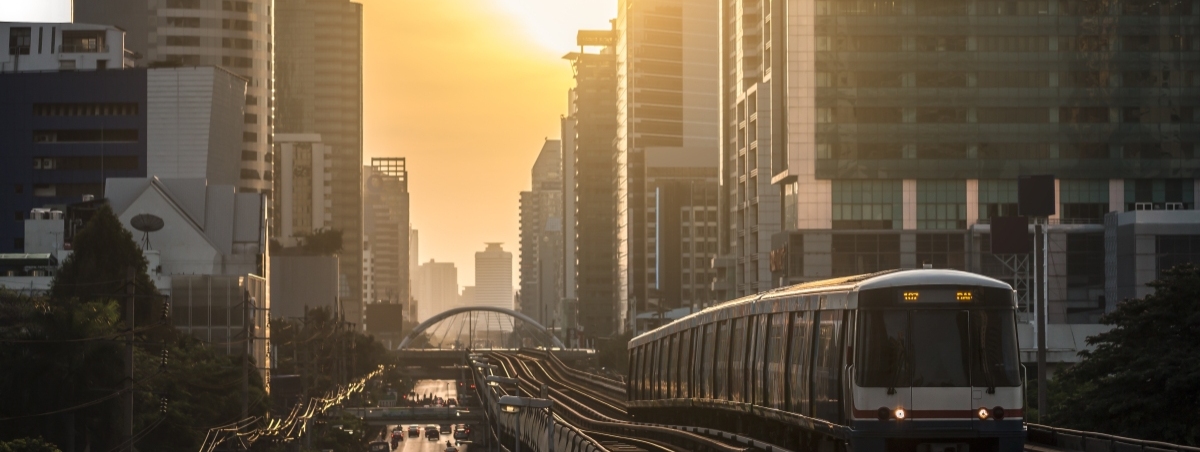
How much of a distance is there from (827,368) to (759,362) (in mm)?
6578

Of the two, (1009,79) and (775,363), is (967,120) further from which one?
(775,363)

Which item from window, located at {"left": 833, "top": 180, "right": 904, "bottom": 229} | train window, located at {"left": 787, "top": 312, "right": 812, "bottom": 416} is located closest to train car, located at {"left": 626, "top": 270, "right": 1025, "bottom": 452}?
train window, located at {"left": 787, "top": 312, "right": 812, "bottom": 416}

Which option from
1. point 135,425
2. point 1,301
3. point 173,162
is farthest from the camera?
point 173,162

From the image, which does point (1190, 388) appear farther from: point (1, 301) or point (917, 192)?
point (917, 192)

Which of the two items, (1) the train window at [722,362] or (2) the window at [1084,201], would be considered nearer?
(1) the train window at [722,362]

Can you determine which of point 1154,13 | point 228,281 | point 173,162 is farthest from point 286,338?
point 1154,13

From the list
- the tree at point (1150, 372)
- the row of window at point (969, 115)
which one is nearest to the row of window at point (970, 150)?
the row of window at point (969, 115)

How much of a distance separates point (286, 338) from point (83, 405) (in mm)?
100146

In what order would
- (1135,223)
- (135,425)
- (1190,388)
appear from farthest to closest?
(1135,223)
(135,425)
(1190,388)

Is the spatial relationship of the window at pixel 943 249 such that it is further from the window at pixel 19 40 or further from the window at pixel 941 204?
the window at pixel 19 40

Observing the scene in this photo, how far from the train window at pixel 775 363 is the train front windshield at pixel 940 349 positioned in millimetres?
5846

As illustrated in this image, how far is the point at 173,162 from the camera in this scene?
6417 inches

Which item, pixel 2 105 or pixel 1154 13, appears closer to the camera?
pixel 1154 13

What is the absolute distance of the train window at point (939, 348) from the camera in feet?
91.9
